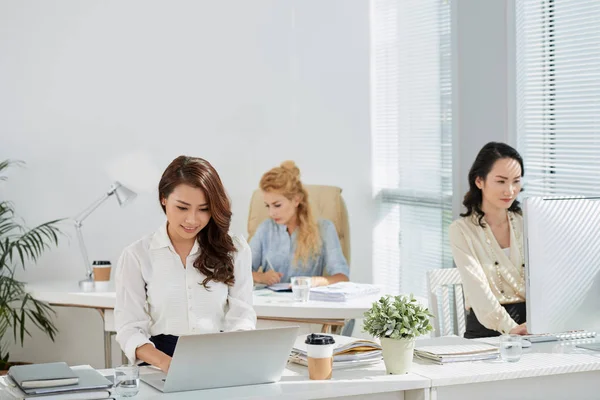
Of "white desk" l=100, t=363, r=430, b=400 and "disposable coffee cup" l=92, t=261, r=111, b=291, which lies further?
"disposable coffee cup" l=92, t=261, r=111, b=291

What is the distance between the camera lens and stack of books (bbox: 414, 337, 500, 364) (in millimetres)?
2600

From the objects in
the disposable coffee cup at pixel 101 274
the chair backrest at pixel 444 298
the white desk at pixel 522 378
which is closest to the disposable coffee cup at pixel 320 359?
the white desk at pixel 522 378

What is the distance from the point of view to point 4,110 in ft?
17.3

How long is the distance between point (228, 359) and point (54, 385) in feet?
1.47

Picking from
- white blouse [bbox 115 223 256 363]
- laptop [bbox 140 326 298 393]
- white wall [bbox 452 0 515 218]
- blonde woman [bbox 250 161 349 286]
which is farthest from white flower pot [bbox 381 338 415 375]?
white wall [bbox 452 0 515 218]

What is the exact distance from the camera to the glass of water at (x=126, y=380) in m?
2.26

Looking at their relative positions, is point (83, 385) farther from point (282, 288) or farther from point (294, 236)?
point (294, 236)

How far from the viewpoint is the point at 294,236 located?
477cm

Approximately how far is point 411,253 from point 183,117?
5.92 feet

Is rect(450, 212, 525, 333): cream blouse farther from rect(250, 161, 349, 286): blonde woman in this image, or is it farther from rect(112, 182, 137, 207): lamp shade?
rect(112, 182, 137, 207): lamp shade

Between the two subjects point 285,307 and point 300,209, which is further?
point 300,209

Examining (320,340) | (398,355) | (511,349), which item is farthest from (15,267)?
(511,349)

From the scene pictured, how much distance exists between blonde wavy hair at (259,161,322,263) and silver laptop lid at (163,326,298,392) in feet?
7.85

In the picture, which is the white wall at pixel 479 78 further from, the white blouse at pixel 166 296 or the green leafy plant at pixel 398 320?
the green leafy plant at pixel 398 320
